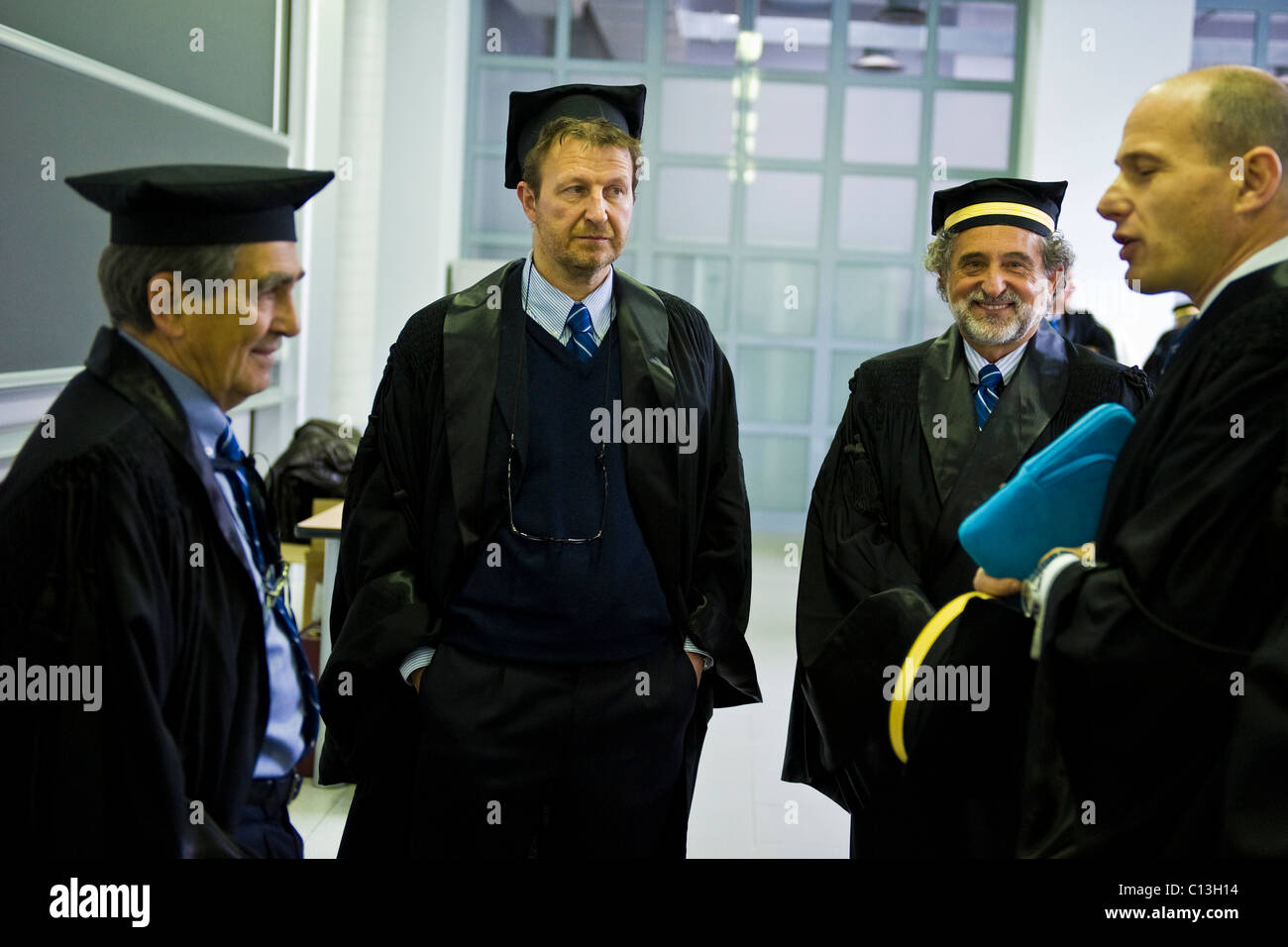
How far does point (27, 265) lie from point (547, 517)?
4.94 ft

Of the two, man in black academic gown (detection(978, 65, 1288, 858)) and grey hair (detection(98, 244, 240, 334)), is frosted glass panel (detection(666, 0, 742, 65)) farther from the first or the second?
grey hair (detection(98, 244, 240, 334))

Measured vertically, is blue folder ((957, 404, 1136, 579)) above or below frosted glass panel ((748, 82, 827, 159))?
below

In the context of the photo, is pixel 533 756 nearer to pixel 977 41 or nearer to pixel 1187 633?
pixel 1187 633

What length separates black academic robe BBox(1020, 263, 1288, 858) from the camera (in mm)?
1429

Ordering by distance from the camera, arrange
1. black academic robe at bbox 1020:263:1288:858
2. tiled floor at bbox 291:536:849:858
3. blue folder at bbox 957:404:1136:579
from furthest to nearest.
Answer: tiled floor at bbox 291:536:849:858 → blue folder at bbox 957:404:1136:579 → black academic robe at bbox 1020:263:1288:858

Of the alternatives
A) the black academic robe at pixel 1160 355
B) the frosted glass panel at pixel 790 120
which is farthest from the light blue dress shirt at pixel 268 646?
the frosted glass panel at pixel 790 120

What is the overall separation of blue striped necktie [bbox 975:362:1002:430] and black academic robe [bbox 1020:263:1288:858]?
2.37 ft

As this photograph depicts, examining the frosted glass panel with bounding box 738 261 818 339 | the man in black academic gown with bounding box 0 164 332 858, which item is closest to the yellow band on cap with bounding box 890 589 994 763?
the man in black academic gown with bounding box 0 164 332 858

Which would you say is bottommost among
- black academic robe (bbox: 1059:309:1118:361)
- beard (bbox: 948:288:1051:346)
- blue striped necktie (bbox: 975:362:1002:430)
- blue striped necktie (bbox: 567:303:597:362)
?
blue striped necktie (bbox: 975:362:1002:430)

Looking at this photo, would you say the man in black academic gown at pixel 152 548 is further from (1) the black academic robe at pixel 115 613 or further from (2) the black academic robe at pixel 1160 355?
→ (2) the black academic robe at pixel 1160 355

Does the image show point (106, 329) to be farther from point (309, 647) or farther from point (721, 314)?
point (721, 314)

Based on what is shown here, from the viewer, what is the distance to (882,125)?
341 inches

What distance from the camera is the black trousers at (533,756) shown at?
2070 millimetres

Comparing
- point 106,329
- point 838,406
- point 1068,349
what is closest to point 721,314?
point 838,406
